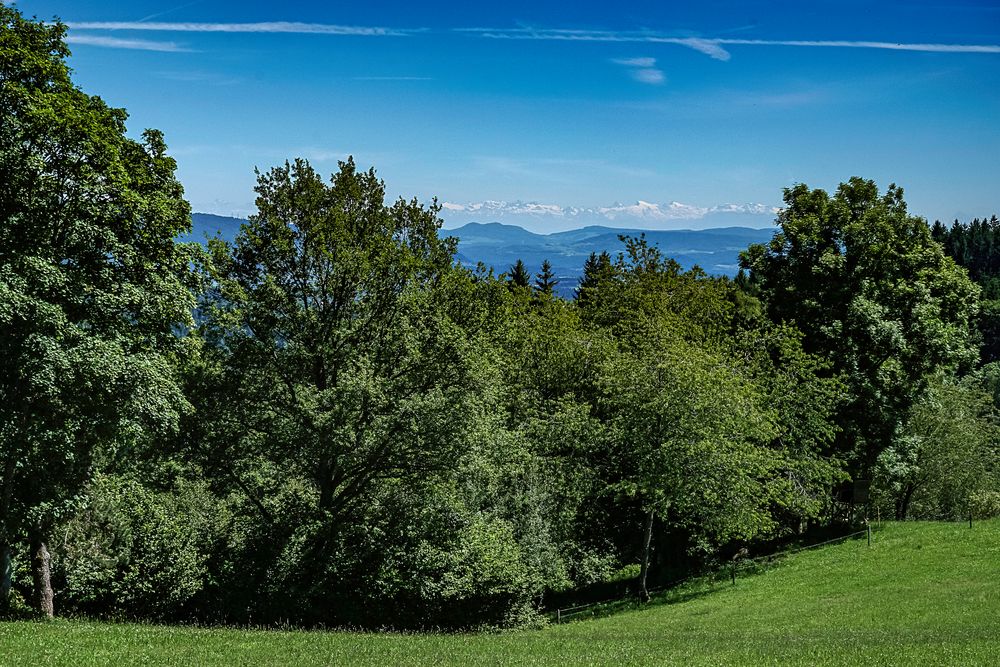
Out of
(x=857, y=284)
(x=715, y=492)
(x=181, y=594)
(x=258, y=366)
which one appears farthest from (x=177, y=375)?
(x=857, y=284)

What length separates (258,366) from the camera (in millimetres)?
28062

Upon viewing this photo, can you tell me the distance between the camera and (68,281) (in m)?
19.7

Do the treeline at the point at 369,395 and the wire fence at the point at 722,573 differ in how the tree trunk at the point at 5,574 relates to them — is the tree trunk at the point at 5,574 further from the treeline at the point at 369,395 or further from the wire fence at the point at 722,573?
the wire fence at the point at 722,573

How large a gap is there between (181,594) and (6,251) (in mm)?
14642

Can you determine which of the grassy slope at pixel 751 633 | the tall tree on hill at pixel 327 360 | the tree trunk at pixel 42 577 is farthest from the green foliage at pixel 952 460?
the tree trunk at pixel 42 577

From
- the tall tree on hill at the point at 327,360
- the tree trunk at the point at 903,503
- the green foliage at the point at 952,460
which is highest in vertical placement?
the tall tree on hill at the point at 327,360

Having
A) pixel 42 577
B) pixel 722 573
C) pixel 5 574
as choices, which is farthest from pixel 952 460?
pixel 5 574

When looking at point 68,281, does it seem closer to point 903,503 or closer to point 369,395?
point 369,395

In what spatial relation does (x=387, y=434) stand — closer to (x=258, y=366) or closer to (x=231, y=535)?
(x=258, y=366)

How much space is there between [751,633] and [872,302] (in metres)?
22.2

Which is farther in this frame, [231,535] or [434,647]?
[231,535]

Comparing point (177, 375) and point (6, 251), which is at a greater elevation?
point (6, 251)

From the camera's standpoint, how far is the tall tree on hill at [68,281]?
18734 mm

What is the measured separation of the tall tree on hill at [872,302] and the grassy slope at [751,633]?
7255 millimetres
